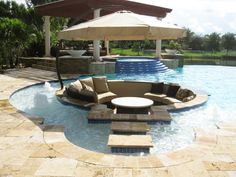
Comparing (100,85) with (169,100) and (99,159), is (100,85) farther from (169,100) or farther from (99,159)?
(99,159)

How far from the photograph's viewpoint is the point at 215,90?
13906mm

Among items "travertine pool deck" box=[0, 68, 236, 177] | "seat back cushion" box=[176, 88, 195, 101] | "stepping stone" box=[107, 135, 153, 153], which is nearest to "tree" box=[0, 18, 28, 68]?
"seat back cushion" box=[176, 88, 195, 101]

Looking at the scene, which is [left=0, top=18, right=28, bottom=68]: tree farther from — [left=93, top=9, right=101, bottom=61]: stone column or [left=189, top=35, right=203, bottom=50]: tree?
[left=189, top=35, right=203, bottom=50]: tree

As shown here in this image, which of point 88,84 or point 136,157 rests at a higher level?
point 88,84

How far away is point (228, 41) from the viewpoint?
5181cm

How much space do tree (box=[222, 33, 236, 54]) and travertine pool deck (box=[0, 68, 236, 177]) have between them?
49.1 meters

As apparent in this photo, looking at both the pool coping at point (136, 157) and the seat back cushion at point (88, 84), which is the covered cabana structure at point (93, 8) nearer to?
the seat back cushion at point (88, 84)

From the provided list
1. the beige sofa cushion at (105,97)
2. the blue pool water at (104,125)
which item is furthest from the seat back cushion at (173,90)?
the beige sofa cushion at (105,97)

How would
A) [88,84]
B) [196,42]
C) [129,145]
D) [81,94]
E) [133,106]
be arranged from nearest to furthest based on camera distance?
[129,145] < [133,106] < [81,94] < [88,84] < [196,42]

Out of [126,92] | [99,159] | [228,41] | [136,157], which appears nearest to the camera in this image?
[99,159]

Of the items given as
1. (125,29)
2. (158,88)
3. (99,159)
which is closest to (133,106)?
(125,29)

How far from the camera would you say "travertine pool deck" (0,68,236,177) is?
15.6 ft

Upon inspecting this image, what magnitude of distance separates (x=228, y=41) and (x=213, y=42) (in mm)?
2752

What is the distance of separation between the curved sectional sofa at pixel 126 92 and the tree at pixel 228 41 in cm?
4540
